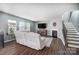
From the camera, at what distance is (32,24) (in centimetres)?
245

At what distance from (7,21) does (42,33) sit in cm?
114

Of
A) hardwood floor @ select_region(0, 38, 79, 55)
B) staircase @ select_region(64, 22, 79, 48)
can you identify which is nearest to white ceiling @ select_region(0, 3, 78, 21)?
staircase @ select_region(64, 22, 79, 48)

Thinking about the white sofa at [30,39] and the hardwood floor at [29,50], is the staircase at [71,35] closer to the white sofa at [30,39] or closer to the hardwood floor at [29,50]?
the hardwood floor at [29,50]

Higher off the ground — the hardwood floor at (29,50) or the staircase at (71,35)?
the staircase at (71,35)

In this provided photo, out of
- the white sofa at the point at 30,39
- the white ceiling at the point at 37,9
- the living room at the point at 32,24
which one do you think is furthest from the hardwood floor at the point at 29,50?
the white ceiling at the point at 37,9

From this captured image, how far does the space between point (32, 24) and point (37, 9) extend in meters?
0.49

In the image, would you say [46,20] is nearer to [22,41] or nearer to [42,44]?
[42,44]

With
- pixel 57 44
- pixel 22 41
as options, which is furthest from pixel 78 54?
pixel 22 41

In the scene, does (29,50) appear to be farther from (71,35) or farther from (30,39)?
(71,35)

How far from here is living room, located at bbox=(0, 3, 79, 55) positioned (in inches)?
88.3

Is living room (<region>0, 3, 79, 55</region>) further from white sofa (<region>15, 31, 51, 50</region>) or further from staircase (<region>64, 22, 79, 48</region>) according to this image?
staircase (<region>64, 22, 79, 48</region>)

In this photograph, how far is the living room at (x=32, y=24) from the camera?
2242 millimetres

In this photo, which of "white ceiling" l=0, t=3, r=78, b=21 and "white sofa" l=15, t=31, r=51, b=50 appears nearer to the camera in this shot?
"white ceiling" l=0, t=3, r=78, b=21

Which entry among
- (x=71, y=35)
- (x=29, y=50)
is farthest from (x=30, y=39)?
(x=71, y=35)
